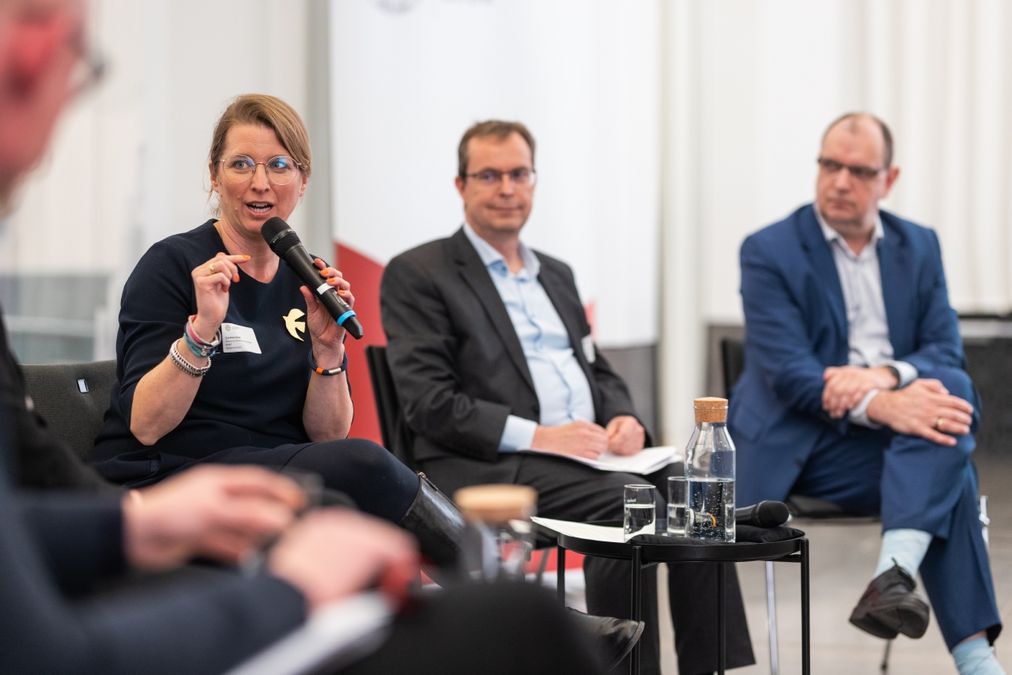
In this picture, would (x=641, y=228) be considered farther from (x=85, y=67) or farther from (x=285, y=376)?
(x=85, y=67)

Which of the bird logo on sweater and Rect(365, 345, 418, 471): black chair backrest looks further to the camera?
Rect(365, 345, 418, 471): black chair backrest

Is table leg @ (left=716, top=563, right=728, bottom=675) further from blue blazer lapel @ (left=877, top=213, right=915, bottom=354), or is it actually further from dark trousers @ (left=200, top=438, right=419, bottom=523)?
blue blazer lapel @ (left=877, top=213, right=915, bottom=354)

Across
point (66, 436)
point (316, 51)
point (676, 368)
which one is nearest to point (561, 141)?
point (316, 51)

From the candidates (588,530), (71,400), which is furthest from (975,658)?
(71,400)

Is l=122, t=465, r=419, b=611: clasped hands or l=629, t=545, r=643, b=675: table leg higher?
l=122, t=465, r=419, b=611: clasped hands

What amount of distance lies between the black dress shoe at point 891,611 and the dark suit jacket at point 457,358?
33.1 inches

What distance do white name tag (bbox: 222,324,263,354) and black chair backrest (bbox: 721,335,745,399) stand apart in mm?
1805

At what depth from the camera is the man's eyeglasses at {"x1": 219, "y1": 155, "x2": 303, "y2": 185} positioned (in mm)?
2277

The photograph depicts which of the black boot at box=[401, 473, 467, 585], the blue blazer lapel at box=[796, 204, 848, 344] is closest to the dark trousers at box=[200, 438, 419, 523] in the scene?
the black boot at box=[401, 473, 467, 585]

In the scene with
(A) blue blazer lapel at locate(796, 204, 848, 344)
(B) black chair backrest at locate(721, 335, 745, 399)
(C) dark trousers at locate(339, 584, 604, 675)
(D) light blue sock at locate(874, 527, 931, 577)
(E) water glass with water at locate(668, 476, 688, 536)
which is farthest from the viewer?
(B) black chair backrest at locate(721, 335, 745, 399)

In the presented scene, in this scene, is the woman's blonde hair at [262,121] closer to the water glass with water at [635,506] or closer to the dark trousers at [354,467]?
the dark trousers at [354,467]

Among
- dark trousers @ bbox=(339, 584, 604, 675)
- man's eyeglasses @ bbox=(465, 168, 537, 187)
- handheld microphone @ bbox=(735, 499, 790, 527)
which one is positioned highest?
man's eyeglasses @ bbox=(465, 168, 537, 187)

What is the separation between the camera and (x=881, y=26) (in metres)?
5.23

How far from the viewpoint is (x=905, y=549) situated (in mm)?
2846
